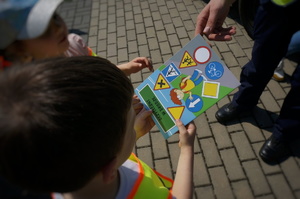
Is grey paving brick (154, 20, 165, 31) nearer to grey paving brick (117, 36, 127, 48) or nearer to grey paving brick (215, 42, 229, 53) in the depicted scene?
grey paving brick (117, 36, 127, 48)

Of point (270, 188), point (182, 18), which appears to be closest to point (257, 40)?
point (270, 188)

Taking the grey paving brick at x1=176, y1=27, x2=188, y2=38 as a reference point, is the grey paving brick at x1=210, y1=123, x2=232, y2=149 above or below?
below

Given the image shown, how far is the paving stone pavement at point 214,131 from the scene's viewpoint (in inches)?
81.4

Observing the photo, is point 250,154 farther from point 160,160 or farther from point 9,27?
point 9,27

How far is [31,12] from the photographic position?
3.51ft

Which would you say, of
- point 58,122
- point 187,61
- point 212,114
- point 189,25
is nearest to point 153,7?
point 189,25

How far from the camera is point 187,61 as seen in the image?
1410 mm

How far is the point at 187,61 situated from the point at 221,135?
1.26 m

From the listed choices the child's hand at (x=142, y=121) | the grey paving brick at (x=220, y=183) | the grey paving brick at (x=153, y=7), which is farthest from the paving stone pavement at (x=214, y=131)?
the child's hand at (x=142, y=121)

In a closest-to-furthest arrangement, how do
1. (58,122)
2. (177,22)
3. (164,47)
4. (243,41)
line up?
(58,122), (243,41), (164,47), (177,22)

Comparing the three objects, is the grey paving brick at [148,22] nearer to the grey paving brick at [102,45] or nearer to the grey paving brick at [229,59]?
the grey paving brick at [102,45]

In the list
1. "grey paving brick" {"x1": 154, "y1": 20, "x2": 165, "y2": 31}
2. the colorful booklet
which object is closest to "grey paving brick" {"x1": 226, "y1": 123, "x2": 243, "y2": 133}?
the colorful booklet

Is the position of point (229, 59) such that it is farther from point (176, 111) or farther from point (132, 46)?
point (176, 111)

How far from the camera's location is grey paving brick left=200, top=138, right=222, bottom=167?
2.24 m
